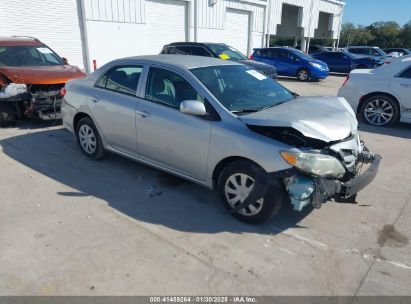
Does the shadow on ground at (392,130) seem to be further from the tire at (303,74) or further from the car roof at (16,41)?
the tire at (303,74)

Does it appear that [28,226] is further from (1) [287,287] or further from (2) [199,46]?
(2) [199,46]

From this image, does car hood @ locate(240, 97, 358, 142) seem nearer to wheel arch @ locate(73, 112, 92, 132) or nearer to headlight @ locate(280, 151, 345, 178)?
headlight @ locate(280, 151, 345, 178)

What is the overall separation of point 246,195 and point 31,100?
525 cm

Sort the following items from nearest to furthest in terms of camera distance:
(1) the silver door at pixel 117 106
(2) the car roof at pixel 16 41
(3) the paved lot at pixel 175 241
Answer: (3) the paved lot at pixel 175 241 → (1) the silver door at pixel 117 106 → (2) the car roof at pixel 16 41

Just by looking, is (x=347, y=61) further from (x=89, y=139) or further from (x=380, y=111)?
(x=89, y=139)

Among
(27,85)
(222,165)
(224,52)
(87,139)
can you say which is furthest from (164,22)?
(222,165)

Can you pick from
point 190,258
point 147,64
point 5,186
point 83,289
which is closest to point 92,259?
point 83,289

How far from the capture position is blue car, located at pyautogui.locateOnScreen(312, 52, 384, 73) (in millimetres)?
19650

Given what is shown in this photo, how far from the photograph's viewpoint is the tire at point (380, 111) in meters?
7.64

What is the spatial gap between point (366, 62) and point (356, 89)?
1352 centimetres

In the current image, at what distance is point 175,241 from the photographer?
336 centimetres

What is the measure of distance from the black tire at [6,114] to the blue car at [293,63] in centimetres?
1320

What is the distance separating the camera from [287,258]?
124 inches

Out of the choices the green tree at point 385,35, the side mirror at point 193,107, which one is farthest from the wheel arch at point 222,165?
the green tree at point 385,35
